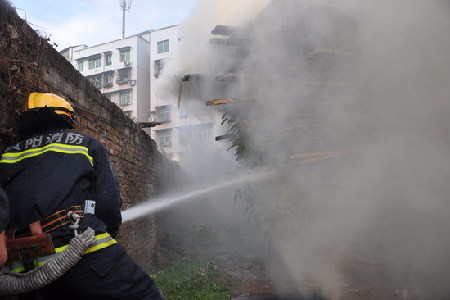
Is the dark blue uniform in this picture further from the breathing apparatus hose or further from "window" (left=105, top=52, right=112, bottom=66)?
"window" (left=105, top=52, right=112, bottom=66)

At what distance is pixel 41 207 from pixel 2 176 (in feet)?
1.19

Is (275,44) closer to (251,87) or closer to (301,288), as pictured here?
(251,87)

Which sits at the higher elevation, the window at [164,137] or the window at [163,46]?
the window at [163,46]

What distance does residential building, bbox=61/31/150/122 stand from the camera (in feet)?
107

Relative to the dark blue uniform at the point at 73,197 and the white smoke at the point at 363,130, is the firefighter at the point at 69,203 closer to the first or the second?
the dark blue uniform at the point at 73,197

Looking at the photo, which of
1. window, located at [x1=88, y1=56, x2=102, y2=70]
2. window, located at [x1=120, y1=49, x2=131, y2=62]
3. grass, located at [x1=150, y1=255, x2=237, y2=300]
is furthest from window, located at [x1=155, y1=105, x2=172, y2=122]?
grass, located at [x1=150, y1=255, x2=237, y2=300]

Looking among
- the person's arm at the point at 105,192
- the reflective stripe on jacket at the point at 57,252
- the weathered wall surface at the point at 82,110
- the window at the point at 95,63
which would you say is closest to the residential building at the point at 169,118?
the window at the point at 95,63

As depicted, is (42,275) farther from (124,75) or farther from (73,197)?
(124,75)

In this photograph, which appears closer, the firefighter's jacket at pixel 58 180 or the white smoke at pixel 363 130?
the firefighter's jacket at pixel 58 180

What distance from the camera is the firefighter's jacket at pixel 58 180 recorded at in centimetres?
177

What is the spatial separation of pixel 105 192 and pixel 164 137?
30598mm

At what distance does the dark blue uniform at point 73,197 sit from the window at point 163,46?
106 feet

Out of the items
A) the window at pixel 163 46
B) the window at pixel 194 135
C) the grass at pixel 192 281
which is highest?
the window at pixel 163 46

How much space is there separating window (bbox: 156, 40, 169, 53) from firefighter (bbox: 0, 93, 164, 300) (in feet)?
105
